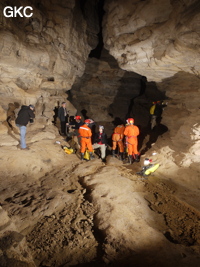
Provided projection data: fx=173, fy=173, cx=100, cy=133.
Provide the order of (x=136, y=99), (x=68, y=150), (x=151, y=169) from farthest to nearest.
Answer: (x=136, y=99)
(x=68, y=150)
(x=151, y=169)

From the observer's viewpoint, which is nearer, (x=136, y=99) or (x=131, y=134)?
(x=131, y=134)

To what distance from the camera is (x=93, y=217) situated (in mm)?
4023

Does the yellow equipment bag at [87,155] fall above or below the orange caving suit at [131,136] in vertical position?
below

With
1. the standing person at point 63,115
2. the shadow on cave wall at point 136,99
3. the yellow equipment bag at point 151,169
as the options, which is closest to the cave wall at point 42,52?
the standing person at point 63,115

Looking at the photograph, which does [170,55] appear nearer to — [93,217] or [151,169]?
[151,169]

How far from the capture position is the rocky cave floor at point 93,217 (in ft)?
9.78

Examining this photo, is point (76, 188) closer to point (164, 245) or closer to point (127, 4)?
point (164, 245)

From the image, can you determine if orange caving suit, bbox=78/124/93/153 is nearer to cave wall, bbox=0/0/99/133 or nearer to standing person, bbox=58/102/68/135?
standing person, bbox=58/102/68/135

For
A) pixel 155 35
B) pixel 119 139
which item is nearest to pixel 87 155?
pixel 119 139

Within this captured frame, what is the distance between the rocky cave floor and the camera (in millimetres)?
2982

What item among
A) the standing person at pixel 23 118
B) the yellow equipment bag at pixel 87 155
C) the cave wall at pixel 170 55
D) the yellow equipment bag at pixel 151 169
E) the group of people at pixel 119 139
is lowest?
the yellow equipment bag at pixel 87 155

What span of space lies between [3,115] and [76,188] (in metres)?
6.12

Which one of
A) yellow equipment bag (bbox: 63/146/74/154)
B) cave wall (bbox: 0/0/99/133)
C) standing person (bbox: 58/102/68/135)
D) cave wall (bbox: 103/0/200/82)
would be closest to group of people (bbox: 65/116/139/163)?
yellow equipment bag (bbox: 63/146/74/154)

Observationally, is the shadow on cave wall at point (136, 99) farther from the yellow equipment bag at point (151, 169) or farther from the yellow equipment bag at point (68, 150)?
the yellow equipment bag at point (151, 169)
